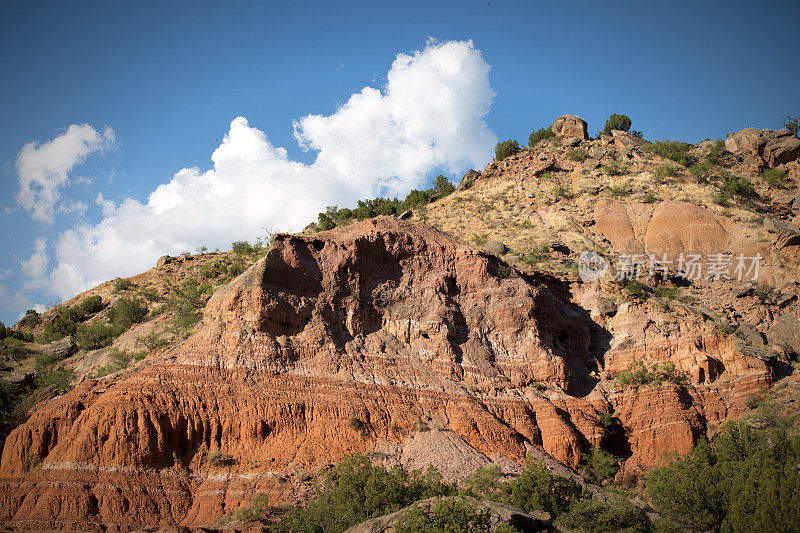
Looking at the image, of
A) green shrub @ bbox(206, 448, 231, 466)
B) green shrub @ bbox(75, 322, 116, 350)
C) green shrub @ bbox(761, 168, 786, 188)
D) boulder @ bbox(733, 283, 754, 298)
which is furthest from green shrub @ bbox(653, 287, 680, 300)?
green shrub @ bbox(75, 322, 116, 350)

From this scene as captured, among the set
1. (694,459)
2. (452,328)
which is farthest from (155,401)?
(694,459)

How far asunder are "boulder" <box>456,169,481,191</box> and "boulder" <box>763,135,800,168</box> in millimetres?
28119

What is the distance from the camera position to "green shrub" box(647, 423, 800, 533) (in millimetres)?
22609

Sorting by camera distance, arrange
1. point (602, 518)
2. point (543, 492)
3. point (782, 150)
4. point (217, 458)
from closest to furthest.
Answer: point (602, 518) → point (543, 492) → point (217, 458) → point (782, 150)

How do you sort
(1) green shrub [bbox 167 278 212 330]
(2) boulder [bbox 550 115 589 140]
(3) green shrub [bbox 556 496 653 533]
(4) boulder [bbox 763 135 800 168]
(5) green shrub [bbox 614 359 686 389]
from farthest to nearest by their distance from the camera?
1. (2) boulder [bbox 550 115 589 140]
2. (4) boulder [bbox 763 135 800 168]
3. (5) green shrub [bbox 614 359 686 389]
4. (1) green shrub [bbox 167 278 212 330]
5. (3) green shrub [bbox 556 496 653 533]

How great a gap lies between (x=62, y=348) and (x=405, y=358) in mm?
21442

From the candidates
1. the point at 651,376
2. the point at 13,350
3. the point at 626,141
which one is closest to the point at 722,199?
the point at 626,141

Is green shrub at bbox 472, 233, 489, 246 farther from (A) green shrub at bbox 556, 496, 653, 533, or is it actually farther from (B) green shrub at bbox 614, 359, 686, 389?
(A) green shrub at bbox 556, 496, 653, 533

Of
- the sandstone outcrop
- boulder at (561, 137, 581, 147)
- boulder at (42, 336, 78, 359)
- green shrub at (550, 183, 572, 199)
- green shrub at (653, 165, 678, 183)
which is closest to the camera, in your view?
boulder at (42, 336, 78, 359)

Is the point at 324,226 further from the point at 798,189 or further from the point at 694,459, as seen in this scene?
the point at 798,189

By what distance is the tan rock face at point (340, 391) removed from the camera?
24422 millimetres

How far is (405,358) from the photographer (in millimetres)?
33812

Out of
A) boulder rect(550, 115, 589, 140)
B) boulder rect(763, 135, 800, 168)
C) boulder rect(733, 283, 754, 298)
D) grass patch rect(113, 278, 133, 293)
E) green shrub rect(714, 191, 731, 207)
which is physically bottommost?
boulder rect(733, 283, 754, 298)

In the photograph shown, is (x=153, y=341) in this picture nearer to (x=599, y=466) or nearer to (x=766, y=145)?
(x=599, y=466)
